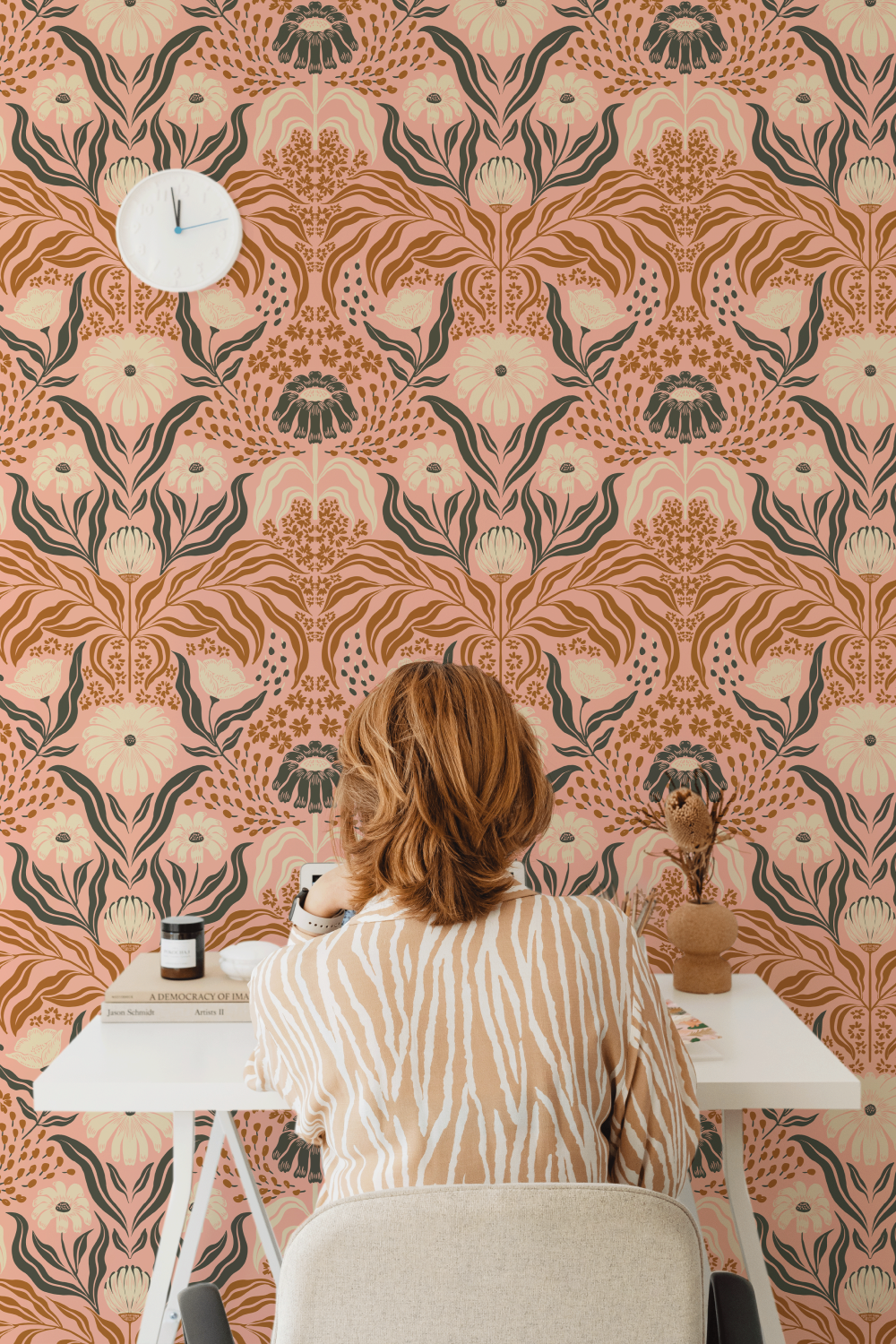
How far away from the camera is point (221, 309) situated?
202 cm

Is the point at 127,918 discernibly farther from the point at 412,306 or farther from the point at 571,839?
the point at 412,306

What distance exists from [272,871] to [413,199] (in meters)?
1.24

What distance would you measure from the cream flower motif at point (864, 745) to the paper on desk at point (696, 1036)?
23.5 inches

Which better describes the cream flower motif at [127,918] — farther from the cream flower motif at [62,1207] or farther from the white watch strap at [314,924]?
the white watch strap at [314,924]

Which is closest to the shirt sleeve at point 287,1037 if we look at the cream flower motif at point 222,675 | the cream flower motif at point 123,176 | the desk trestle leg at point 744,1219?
the desk trestle leg at point 744,1219

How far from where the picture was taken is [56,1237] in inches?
79.8

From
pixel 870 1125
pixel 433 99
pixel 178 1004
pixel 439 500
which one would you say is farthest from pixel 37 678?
pixel 870 1125

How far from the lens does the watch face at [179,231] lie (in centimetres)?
200

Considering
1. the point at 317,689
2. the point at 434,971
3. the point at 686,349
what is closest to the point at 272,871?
the point at 317,689

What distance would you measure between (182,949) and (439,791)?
839mm

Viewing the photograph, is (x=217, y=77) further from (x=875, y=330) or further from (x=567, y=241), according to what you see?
(x=875, y=330)

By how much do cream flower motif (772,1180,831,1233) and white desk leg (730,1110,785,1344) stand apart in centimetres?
42

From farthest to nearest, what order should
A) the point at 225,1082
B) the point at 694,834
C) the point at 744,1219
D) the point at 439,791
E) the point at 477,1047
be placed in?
the point at 694,834
the point at 744,1219
the point at 225,1082
the point at 439,791
the point at 477,1047

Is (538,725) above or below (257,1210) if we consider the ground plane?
above
